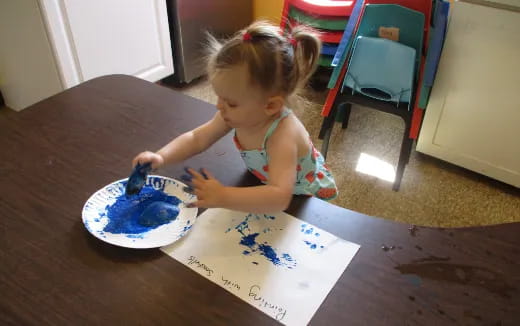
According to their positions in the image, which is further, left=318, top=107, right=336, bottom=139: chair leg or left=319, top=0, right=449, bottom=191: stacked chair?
left=318, top=107, right=336, bottom=139: chair leg

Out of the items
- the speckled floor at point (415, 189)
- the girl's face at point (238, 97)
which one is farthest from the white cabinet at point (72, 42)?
the girl's face at point (238, 97)

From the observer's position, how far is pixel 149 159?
828 millimetres

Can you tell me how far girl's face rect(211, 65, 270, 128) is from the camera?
0.72 metres

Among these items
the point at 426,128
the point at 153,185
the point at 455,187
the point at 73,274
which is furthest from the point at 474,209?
the point at 73,274

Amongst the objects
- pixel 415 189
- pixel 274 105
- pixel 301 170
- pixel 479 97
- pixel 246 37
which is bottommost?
pixel 415 189

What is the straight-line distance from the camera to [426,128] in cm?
192

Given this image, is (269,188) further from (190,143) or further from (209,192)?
(190,143)

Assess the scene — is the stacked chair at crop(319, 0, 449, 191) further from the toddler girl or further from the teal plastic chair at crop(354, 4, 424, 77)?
the toddler girl

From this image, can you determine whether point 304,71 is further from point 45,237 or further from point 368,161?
point 368,161

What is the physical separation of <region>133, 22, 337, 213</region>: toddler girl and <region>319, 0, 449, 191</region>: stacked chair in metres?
1.00

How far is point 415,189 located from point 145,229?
1.42 meters

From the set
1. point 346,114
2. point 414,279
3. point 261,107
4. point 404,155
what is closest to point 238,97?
point 261,107


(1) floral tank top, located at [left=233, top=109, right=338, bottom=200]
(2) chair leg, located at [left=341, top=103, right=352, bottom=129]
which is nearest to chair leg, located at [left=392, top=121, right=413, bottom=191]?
(2) chair leg, located at [left=341, top=103, right=352, bottom=129]

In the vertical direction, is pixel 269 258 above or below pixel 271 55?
below
